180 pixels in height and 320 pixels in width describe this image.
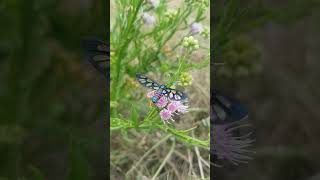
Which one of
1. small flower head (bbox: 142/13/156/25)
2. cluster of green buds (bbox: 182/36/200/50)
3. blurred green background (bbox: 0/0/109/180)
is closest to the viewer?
blurred green background (bbox: 0/0/109/180)

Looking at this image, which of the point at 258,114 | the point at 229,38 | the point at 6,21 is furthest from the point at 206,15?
the point at 6,21

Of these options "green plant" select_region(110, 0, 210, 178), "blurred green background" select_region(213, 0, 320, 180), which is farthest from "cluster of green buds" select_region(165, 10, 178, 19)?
"blurred green background" select_region(213, 0, 320, 180)

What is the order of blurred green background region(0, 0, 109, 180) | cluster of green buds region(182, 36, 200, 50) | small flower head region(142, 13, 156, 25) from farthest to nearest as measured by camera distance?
small flower head region(142, 13, 156, 25) → cluster of green buds region(182, 36, 200, 50) → blurred green background region(0, 0, 109, 180)

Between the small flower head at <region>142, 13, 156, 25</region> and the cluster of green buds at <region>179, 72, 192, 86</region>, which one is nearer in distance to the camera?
the cluster of green buds at <region>179, 72, 192, 86</region>

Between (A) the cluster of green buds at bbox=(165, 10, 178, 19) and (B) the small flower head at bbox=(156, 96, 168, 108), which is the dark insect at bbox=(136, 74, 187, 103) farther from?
(A) the cluster of green buds at bbox=(165, 10, 178, 19)

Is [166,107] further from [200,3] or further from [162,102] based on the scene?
[200,3]

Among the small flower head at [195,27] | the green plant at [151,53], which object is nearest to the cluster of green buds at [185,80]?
the green plant at [151,53]

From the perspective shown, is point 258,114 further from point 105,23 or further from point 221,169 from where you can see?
point 105,23
